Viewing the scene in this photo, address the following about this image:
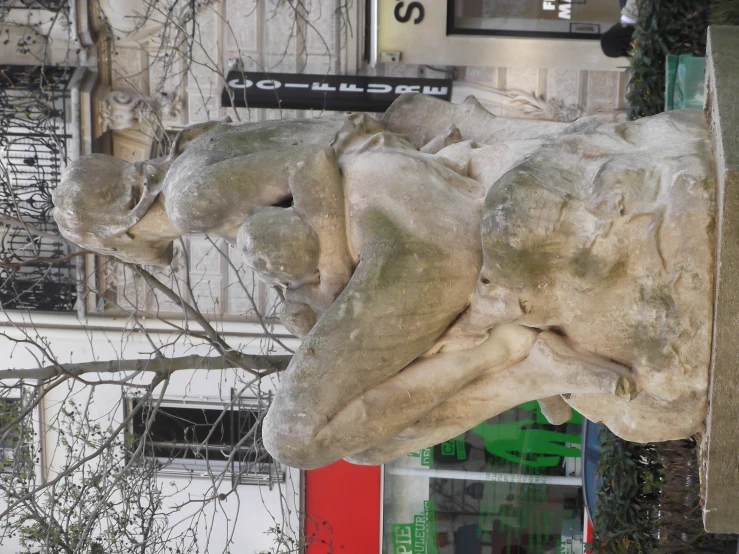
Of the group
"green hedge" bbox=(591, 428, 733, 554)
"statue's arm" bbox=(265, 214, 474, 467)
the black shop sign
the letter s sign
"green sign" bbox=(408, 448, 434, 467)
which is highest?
the letter s sign

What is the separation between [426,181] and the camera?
9.05ft

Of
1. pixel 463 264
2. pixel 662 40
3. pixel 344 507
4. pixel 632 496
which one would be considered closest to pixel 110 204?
pixel 463 264

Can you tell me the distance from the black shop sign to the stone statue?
540cm

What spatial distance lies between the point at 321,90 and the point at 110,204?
5639mm

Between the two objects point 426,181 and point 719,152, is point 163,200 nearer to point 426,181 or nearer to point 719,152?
point 426,181

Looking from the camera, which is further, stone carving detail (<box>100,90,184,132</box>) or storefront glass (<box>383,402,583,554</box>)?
storefront glass (<box>383,402,583,554</box>)

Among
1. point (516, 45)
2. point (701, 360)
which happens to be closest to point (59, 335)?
point (516, 45)

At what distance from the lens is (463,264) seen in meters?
2.70

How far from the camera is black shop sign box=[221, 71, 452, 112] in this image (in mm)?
8305

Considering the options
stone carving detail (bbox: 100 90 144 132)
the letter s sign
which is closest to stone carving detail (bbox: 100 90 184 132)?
stone carving detail (bbox: 100 90 144 132)

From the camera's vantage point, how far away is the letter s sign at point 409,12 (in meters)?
9.28

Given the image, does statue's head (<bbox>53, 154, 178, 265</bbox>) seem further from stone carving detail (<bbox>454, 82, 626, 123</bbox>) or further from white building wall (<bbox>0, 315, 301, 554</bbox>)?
stone carving detail (<bbox>454, 82, 626, 123</bbox>)

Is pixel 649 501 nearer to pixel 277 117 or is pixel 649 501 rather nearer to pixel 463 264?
pixel 463 264

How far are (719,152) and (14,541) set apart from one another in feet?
31.1
